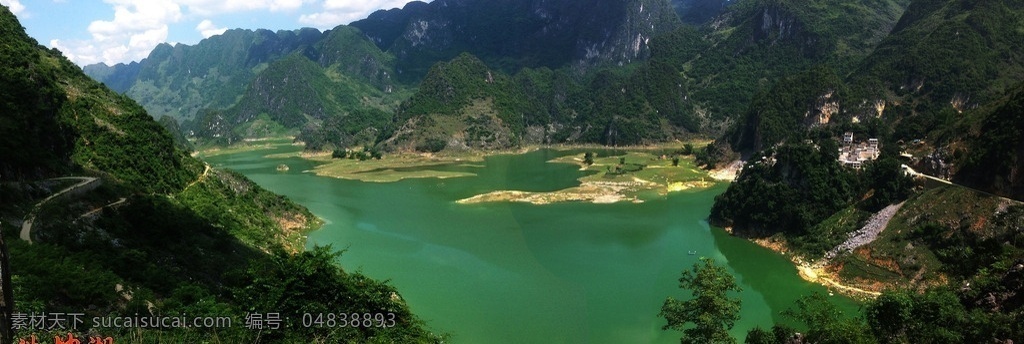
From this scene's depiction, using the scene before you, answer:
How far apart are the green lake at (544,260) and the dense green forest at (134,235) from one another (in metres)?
4.81

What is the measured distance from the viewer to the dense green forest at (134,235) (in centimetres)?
1498

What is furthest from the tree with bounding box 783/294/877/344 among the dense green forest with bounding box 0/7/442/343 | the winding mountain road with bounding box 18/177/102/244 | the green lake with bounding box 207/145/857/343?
the winding mountain road with bounding box 18/177/102/244

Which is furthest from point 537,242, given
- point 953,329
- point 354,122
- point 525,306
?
point 354,122

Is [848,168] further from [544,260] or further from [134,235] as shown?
[134,235]

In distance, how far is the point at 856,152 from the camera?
52688 millimetres

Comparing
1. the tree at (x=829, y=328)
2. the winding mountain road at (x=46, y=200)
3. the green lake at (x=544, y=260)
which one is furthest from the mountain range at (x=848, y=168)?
the green lake at (x=544, y=260)

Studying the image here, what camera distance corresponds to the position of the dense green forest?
14977mm

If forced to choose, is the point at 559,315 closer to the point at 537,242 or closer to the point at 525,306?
the point at 525,306

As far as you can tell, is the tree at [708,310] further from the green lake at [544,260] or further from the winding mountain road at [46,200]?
the winding mountain road at [46,200]

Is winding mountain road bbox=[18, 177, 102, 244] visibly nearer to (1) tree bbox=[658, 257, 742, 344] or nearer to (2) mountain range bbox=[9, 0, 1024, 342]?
(2) mountain range bbox=[9, 0, 1024, 342]

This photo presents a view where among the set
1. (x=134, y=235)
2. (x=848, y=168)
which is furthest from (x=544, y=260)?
(x=848, y=168)

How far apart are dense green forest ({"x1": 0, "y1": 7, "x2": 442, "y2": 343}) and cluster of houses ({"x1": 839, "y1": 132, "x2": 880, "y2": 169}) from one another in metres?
38.3

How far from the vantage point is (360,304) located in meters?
16.9

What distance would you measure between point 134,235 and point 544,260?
80.0 feet
